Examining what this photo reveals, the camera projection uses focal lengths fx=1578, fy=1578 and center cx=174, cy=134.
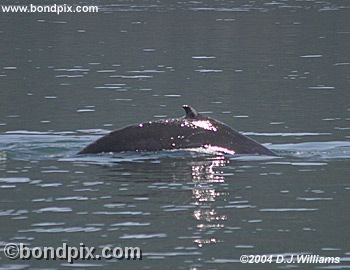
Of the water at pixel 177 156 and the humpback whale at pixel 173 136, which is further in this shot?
the humpback whale at pixel 173 136

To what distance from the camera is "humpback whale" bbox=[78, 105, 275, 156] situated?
73.9 ft

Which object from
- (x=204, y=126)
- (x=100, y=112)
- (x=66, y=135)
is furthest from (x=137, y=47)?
(x=204, y=126)

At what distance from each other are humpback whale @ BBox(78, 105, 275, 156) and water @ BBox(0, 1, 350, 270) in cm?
17

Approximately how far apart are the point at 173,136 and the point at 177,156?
297mm

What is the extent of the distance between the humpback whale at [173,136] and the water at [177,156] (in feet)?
0.57

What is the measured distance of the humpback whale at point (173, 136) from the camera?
22516mm

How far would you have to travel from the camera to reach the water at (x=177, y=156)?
17.2m

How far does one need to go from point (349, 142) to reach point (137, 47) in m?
29.0

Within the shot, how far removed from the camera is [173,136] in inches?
888

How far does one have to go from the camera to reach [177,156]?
2250 centimetres

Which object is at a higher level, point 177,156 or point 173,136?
point 173,136

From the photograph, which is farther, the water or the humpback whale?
the humpback whale

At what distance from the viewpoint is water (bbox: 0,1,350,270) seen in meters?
17.2

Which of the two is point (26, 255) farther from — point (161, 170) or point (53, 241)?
point (161, 170)
